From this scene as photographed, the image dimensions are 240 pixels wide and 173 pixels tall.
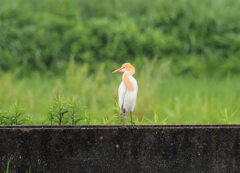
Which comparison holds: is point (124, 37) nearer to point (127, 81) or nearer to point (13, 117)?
point (13, 117)

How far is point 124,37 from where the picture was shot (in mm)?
10930

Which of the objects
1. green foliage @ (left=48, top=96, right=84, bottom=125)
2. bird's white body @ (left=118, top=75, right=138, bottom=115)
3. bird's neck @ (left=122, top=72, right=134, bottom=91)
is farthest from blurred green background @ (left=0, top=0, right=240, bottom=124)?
bird's neck @ (left=122, top=72, right=134, bottom=91)

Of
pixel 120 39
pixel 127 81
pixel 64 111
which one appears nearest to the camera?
pixel 127 81

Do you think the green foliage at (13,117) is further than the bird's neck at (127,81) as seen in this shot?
Yes

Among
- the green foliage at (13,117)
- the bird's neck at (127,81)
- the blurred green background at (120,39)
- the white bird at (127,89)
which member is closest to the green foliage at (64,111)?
the green foliage at (13,117)

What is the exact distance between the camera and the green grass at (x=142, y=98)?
4900mm

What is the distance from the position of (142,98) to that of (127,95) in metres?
2.74

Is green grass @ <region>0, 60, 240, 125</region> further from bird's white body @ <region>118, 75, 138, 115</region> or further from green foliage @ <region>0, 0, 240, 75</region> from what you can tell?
green foliage @ <region>0, 0, 240, 75</region>

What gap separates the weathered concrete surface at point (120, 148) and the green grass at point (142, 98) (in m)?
0.41

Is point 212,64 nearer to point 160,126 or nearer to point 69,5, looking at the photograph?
point 69,5

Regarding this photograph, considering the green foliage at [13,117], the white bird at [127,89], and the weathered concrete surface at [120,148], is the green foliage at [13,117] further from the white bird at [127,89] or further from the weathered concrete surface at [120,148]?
the white bird at [127,89]

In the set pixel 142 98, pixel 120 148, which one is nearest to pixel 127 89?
pixel 120 148

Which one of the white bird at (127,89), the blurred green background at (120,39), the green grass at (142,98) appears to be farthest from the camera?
the blurred green background at (120,39)

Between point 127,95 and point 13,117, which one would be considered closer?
point 127,95
